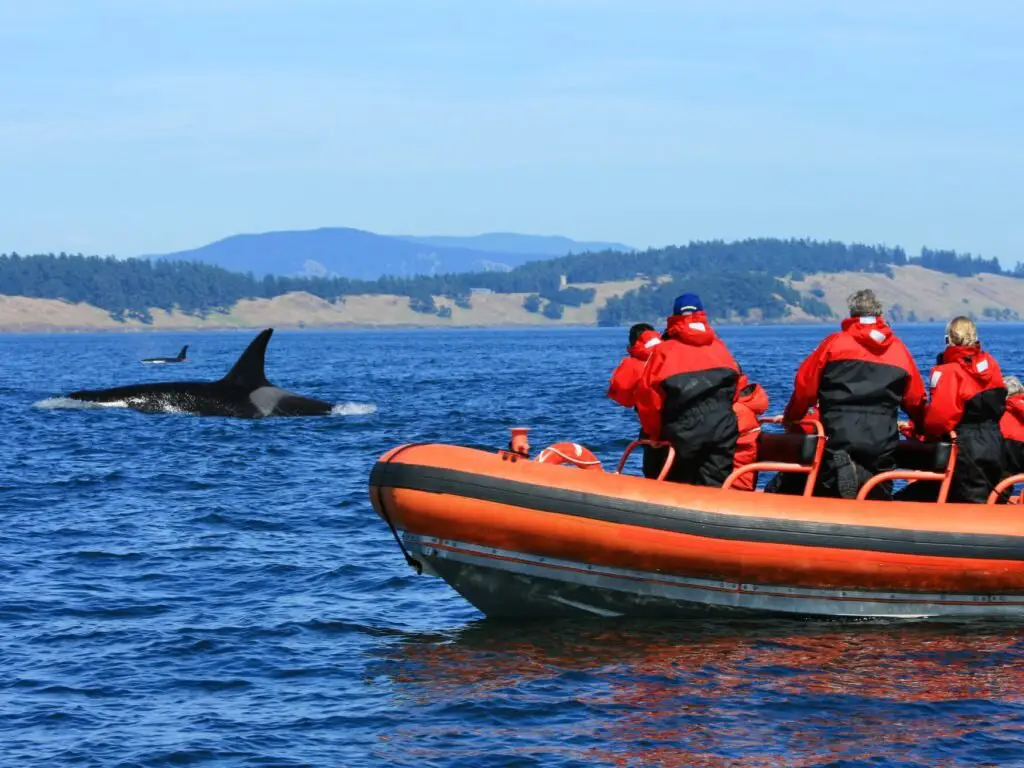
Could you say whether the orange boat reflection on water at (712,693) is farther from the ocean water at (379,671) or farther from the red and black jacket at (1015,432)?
the red and black jacket at (1015,432)

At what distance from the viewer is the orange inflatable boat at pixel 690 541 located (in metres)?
11.1

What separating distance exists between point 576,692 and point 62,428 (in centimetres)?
2104

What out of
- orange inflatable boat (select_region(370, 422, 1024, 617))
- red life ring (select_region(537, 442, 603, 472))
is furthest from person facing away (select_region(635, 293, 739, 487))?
red life ring (select_region(537, 442, 603, 472))

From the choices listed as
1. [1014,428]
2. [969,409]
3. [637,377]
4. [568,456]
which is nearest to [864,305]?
[969,409]

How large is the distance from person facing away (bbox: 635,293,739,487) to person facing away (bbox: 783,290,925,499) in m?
0.58

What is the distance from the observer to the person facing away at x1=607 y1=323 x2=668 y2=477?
11719 mm

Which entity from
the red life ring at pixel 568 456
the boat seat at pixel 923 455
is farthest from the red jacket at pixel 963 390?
the red life ring at pixel 568 456

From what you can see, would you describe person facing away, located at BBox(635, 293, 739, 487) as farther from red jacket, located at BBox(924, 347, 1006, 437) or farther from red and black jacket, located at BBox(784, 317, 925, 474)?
red jacket, located at BBox(924, 347, 1006, 437)

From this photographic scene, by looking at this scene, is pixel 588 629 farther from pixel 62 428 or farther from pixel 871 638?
pixel 62 428

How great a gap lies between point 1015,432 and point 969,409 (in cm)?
86

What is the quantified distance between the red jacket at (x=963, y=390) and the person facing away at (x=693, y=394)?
159 cm

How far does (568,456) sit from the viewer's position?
12109 millimetres

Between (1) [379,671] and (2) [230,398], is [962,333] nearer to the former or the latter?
(1) [379,671]

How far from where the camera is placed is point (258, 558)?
14.6m
